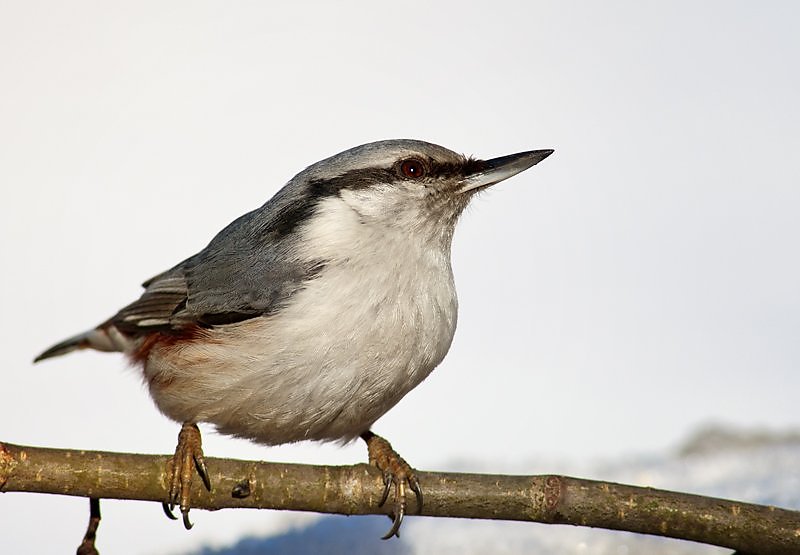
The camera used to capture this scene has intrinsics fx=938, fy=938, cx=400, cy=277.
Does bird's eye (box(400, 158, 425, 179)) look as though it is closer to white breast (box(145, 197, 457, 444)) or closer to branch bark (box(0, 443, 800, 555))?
white breast (box(145, 197, 457, 444))

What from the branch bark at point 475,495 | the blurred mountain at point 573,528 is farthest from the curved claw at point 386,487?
the blurred mountain at point 573,528

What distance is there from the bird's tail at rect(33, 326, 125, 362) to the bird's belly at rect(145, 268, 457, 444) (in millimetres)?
695

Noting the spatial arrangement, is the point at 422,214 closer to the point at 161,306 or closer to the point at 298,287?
the point at 298,287

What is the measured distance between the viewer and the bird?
9.94 feet

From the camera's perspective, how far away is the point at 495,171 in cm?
346

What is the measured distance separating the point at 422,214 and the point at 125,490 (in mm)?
1378

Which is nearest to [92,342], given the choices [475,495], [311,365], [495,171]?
[311,365]

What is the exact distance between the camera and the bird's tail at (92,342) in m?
3.90

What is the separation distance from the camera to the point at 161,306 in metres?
3.62

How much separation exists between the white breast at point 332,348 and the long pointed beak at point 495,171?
0.89 ft

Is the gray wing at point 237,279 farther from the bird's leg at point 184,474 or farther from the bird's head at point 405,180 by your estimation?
the bird's leg at point 184,474

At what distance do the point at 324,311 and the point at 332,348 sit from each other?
0.41 feet

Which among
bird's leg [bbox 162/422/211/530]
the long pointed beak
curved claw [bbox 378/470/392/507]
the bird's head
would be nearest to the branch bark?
bird's leg [bbox 162/422/211/530]

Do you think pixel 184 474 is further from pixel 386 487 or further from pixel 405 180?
pixel 405 180
